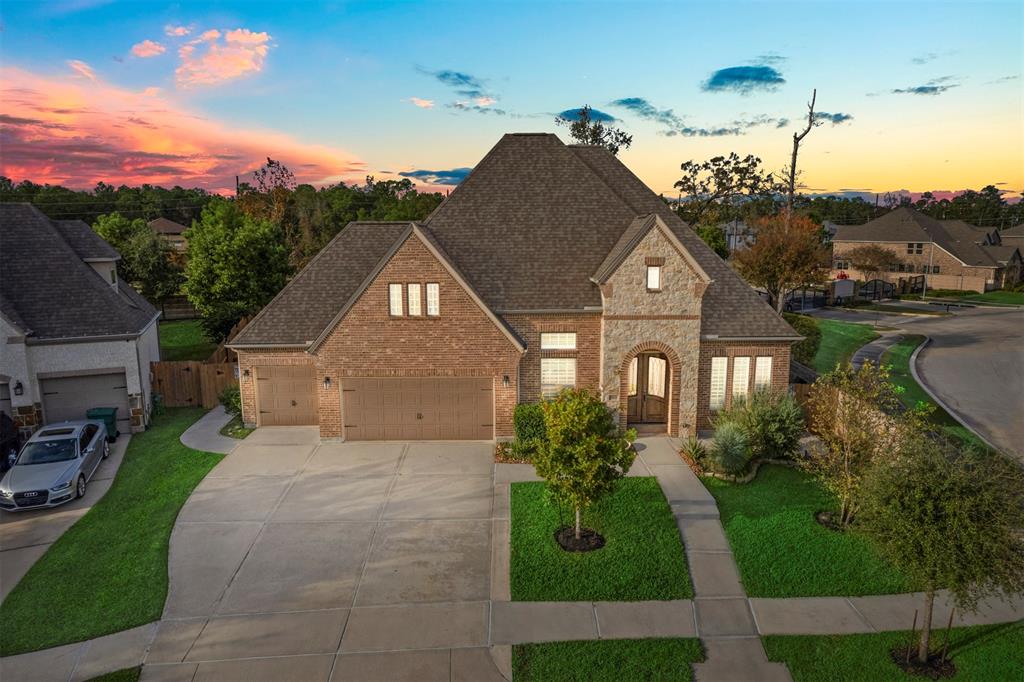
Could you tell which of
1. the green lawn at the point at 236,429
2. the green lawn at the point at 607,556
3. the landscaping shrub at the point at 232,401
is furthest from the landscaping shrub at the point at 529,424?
the landscaping shrub at the point at 232,401

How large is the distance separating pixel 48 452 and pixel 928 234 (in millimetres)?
82142

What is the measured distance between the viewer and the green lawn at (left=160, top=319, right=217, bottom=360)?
34969 mm

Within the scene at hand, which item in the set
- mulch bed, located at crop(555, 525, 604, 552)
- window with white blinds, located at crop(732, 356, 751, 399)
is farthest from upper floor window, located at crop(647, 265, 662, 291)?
mulch bed, located at crop(555, 525, 604, 552)

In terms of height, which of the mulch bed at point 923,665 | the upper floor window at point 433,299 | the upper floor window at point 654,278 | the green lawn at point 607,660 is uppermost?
the upper floor window at point 654,278

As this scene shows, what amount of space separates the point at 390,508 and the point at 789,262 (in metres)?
30.7

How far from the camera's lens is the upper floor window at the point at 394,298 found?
19938 millimetres

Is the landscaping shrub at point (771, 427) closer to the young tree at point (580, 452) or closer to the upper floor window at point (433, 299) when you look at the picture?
the young tree at point (580, 452)

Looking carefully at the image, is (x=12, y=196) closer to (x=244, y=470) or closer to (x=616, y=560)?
(x=244, y=470)

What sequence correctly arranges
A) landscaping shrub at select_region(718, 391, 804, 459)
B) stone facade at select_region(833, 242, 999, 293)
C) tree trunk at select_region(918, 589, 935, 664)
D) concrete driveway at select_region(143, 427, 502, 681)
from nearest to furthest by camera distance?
tree trunk at select_region(918, 589, 935, 664) → concrete driveway at select_region(143, 427, 502, 681) → landscaping shrub at select_region(718, 391, 804, 459) → stone facade at select_region(833, 242, 999, 293)

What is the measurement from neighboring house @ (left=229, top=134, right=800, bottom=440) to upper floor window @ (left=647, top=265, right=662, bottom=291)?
63 mm

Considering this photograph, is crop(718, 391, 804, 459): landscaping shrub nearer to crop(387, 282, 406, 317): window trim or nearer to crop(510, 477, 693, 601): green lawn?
crop(510, 477, 693, 601): green lawn

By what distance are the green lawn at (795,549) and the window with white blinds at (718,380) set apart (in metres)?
4.85

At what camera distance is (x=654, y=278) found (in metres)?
20.0

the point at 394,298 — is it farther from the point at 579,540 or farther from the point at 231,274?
the point at 231,274
